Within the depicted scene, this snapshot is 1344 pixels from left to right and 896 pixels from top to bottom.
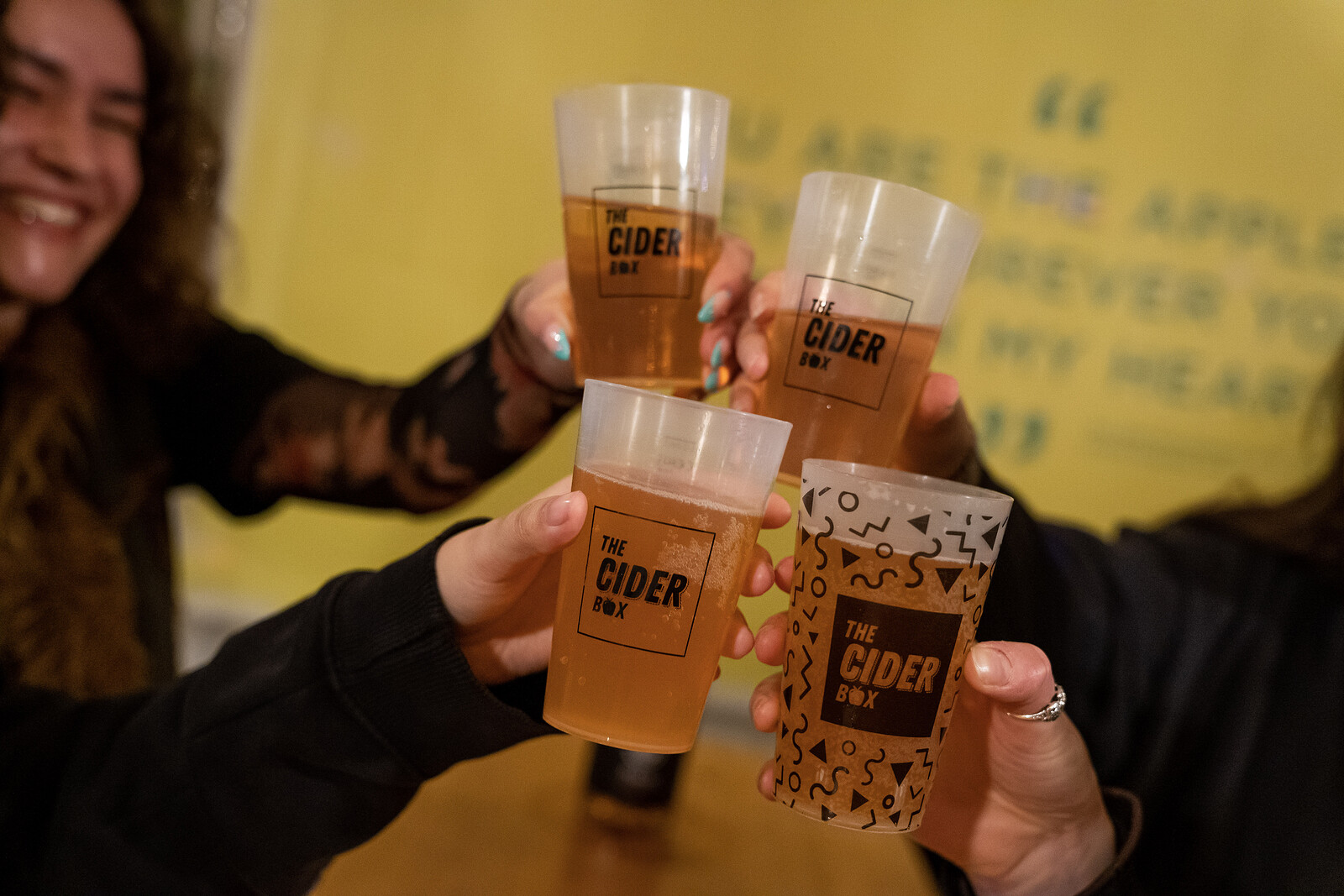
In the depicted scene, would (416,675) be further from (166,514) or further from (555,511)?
(166,514)

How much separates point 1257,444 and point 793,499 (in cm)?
175

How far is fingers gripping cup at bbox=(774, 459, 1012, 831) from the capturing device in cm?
60

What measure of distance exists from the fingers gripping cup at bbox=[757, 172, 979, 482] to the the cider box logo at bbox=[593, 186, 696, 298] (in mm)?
108

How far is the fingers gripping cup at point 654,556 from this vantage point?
0.61m

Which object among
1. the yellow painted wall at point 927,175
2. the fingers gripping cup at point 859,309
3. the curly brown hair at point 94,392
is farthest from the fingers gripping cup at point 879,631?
the yellow painted wall at point 927,175

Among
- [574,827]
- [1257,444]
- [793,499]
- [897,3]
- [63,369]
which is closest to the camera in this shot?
[793,499]

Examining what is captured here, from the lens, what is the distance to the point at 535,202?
6.57 feet

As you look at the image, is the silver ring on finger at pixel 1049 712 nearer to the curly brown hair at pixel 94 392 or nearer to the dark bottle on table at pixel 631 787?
the dark bottle on table at pixel 631 787

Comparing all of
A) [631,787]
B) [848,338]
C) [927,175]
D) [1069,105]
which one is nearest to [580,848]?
[631,787]

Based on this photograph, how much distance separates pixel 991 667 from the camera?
63cm

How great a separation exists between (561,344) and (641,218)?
0.17 meters

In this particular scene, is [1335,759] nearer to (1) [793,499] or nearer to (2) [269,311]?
(1) [793,499]

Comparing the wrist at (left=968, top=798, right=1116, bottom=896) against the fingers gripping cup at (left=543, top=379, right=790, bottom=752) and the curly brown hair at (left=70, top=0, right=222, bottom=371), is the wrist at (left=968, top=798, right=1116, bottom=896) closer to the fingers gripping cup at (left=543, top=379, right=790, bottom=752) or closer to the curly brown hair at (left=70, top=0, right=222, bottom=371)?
the fingers gripping cup at (left=543, top=379, right=790, bottom=752)

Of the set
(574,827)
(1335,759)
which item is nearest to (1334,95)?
(1335,759)
